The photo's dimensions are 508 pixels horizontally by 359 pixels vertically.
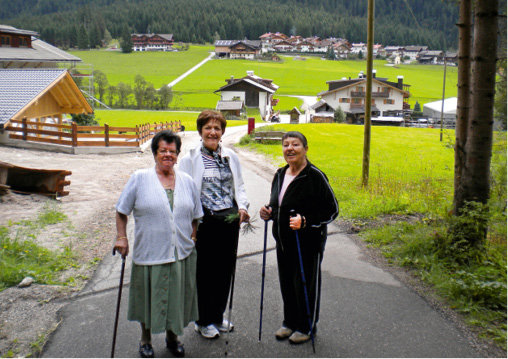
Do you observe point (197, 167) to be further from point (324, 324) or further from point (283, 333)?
point (324, 324)

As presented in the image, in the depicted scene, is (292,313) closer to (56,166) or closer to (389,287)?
(389,287)

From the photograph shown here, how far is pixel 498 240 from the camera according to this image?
6.04 metres

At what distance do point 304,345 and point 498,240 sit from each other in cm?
351

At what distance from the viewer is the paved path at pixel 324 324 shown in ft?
12.9

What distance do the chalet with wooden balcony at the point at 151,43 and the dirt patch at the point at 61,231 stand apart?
156903 mm

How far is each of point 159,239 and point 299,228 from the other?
1177 mm

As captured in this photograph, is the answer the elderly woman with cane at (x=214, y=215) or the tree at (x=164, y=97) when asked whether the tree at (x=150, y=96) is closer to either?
the tree at (x=164, y=97)

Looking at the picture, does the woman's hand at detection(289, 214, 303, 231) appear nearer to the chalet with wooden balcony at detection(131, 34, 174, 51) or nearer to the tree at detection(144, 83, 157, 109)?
the tree at detection(144, 83, 157, 109)

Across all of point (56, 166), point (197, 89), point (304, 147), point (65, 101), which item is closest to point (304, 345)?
point (304, 147)

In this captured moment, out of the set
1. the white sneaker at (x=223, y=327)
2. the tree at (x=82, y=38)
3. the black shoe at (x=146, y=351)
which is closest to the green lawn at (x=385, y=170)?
the white sneaker at (x=223, y=327)

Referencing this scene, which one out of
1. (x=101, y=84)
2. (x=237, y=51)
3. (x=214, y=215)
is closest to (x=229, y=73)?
(x=237, y=51)

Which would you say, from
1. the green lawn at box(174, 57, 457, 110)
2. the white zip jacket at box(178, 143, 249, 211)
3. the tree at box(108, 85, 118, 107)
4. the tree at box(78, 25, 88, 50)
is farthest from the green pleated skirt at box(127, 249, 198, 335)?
the tree at box(78, 25, 88, 50)

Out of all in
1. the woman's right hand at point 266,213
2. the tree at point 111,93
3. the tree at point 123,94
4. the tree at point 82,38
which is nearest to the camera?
the woman's right hand at point 266,213

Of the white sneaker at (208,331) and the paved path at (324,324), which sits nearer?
the paved path at (324,324)
